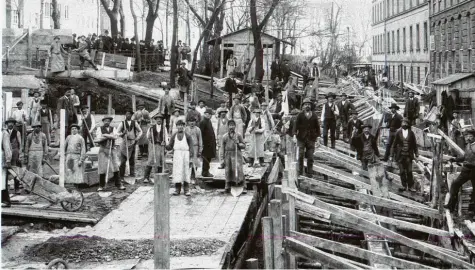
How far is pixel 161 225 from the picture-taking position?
8688 millimetres

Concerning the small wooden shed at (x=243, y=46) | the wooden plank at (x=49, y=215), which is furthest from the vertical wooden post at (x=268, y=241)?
the small wooden shed at (x=243, y=46)

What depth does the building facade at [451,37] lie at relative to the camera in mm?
35422

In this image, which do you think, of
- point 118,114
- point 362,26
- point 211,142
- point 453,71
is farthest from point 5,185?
point 362,26

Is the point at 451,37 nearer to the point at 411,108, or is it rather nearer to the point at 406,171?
the point at 411,108

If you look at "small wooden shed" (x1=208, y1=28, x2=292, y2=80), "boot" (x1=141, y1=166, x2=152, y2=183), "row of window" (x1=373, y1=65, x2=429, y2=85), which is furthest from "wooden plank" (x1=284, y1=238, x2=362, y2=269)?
"row of window" (x1=373, y1=65, x2=429, y2=85)

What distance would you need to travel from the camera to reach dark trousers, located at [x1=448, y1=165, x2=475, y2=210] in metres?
14.2

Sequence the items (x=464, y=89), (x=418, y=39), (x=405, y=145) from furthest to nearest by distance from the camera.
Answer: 1. (x=418, y=39)
2. (x=464, y=89)
3. (x=405, y=145)

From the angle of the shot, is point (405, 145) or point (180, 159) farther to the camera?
point (405, 145)

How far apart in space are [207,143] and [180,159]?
2085 millimetres

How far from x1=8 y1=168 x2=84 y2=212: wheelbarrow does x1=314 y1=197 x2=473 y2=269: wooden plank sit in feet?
16.2

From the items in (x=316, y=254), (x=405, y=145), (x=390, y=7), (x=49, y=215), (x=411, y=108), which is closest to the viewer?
(x=316, y=254)

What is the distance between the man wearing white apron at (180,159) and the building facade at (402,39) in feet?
108

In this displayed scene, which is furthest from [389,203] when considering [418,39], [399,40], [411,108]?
[399,40]

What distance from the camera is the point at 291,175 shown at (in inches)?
558
